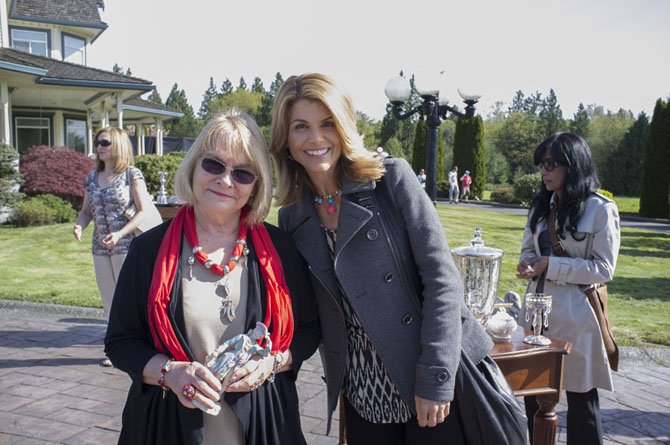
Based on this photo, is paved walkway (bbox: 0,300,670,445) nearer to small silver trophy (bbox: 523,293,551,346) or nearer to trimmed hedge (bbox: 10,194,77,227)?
small silver trophy (bbox: 523,293,551,346)

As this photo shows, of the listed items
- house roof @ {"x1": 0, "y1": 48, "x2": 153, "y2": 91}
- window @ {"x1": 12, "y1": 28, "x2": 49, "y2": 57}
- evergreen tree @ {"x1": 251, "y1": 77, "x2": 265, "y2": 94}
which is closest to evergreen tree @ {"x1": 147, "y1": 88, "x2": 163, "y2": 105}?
evergreen tree @ {"x1": 251, "y1": 77, "x2": 265, "y2": 94}

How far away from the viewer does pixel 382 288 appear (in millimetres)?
2166

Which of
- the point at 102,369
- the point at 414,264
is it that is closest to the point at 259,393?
the point at 414,264

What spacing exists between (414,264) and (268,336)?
591 millimetres

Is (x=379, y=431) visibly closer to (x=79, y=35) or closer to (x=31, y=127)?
(x=31, y=127)

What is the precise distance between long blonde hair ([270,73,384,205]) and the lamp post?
21.3 feet

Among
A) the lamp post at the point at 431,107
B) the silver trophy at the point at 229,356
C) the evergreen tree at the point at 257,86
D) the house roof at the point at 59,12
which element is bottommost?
the silver trophy at the point at 229,356

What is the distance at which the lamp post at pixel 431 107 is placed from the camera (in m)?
8.85

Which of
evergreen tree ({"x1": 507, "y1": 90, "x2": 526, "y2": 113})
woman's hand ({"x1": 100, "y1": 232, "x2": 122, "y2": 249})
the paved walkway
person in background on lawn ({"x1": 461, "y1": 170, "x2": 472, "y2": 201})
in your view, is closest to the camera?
the paved walkway

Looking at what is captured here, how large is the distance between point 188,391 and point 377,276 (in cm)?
75

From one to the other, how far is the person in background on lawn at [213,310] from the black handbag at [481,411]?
585 millimetres

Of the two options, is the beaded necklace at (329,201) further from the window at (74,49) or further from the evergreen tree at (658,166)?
the window at (74,49)

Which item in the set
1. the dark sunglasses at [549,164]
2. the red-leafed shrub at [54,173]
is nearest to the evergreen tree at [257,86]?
the red-leafed shrub at [54,173]

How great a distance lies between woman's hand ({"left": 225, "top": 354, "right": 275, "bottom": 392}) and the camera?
199cm
